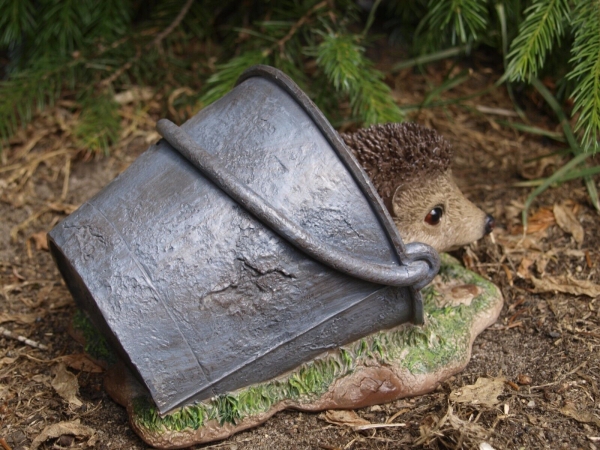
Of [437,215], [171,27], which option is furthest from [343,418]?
[171,27]

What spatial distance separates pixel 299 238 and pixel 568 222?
1.58 m

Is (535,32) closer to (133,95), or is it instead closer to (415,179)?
(415,179)

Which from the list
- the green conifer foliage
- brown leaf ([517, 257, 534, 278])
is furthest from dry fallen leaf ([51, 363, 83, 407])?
brown leaf ([517, 257, 534, 278])

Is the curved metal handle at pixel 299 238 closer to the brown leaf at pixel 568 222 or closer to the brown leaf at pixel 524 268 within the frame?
the brown leaf at pixel 524 268

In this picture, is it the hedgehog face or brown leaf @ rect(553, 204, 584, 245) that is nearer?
the hedgehog face

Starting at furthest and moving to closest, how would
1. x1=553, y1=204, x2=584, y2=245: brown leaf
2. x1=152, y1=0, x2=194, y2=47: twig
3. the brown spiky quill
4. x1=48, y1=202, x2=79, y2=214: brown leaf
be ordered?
x1=152, y1=0, x2=194, y2=47: twig → x1=48, y1=202, x2=79, y2=214: brown leaf → x1=553, y1=204, x2=584, y2=245: brown leaf → the brown spiky quill

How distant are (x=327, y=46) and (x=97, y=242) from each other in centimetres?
152

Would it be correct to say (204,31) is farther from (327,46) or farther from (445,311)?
(445,311)

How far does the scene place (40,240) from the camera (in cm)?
325

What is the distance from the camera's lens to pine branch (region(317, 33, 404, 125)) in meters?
3.11

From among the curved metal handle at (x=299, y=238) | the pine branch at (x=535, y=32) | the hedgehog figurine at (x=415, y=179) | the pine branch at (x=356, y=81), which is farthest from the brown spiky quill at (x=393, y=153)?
the pine branch at (x=356, y=81)

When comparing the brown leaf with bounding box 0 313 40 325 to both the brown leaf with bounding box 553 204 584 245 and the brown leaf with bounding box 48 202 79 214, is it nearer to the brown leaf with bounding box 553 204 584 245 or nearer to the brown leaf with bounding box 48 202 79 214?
the brown leaf with bounding box 48 202 79 214

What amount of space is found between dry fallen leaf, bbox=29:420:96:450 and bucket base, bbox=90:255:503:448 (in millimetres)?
144

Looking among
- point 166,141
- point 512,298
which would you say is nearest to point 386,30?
point 512,298
